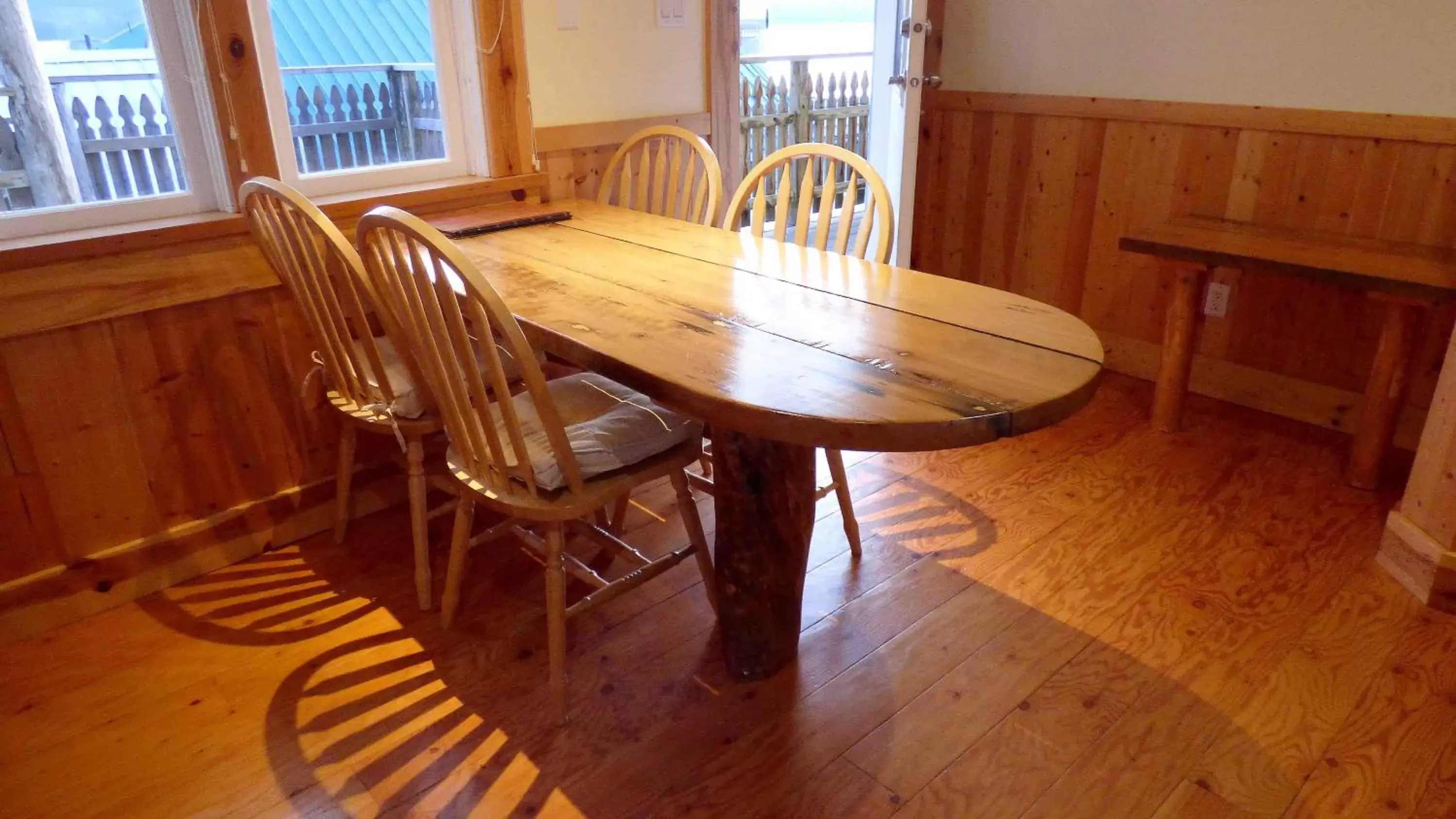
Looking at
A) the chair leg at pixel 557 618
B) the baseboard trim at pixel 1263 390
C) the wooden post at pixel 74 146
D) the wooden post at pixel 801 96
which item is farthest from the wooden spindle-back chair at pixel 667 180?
the wooden post at pixel 801 96

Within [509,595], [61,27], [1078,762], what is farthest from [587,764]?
[61,27]

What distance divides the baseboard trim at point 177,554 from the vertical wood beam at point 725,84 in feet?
4.79

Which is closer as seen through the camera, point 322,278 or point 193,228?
point 322,278

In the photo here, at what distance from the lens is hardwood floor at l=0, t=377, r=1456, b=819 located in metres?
1.48

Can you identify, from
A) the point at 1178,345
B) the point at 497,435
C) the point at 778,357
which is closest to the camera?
the point at 778,357

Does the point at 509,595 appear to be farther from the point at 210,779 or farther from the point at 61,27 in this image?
the point at 61,27

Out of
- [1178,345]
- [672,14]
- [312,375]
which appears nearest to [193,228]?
[312,375]

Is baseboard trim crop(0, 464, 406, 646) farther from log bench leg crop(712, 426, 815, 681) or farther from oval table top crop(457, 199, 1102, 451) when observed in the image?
log bench leg crop(712, 426, 815, 681)

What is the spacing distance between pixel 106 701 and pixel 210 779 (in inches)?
14.1

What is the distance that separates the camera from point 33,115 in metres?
1.89

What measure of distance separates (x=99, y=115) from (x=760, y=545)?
167cm

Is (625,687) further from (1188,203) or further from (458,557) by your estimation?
(1188,203)

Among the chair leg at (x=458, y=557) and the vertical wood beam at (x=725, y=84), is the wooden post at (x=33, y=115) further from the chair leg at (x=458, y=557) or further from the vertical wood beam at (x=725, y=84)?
the vertical wood beam at (x=725, y=84)

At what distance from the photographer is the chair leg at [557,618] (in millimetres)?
1581
